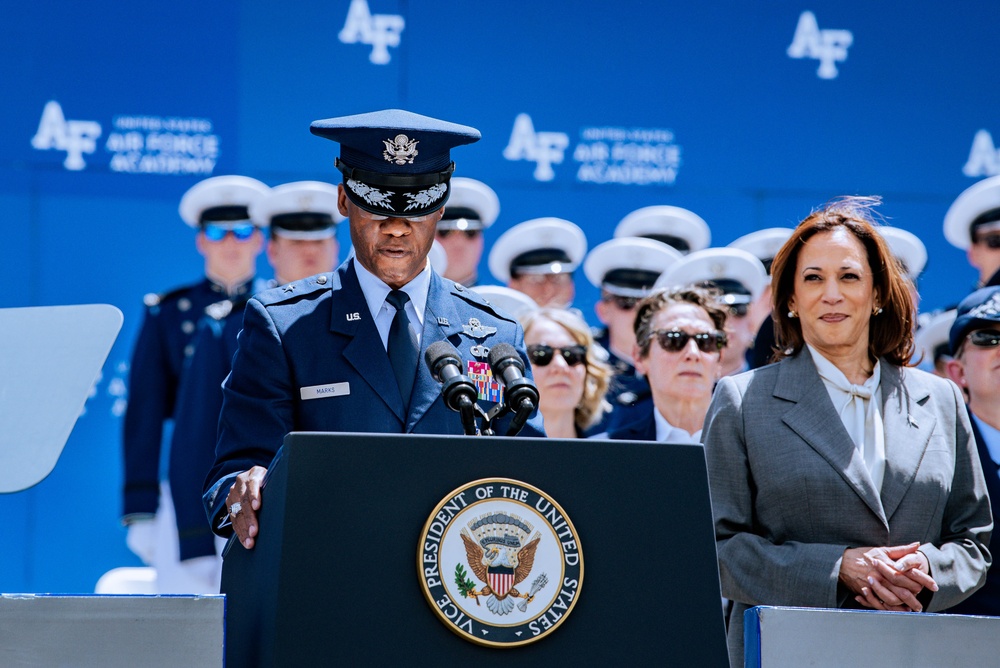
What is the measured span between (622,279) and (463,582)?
424 cm

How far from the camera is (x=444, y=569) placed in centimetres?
206

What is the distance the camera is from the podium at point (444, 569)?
2031mm

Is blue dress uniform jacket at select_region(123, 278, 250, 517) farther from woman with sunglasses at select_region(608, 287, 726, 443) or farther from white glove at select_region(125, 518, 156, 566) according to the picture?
woman with sunglasses at select_region(608, 287, 726, 443)

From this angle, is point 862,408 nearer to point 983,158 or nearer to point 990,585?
point 990,585

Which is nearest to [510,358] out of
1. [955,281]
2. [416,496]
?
[416,496]

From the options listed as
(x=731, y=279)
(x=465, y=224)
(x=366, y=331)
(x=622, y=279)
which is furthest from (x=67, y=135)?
(x=366, y=331)

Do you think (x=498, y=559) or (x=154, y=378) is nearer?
(x=498, y=559)

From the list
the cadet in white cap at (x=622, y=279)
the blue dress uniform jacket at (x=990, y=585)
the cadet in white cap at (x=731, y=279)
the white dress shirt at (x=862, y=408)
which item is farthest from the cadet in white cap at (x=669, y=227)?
the white dress shirt at (x=862, y=408)

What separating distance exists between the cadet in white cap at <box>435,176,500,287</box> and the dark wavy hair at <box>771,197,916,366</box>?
9.84 ft

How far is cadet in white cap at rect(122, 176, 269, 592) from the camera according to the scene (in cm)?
575

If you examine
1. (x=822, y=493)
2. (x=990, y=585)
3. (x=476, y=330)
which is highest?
(x=476, y=330)

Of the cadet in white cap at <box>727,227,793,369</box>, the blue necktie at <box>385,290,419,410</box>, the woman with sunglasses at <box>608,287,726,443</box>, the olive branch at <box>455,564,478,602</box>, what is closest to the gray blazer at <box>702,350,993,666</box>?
the blue necktie at <box>385,290,419,410</box>

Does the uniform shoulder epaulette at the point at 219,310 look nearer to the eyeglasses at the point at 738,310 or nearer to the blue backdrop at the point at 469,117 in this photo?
the blue backdrop at the point at 469,117

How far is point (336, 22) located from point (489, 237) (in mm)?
1186
